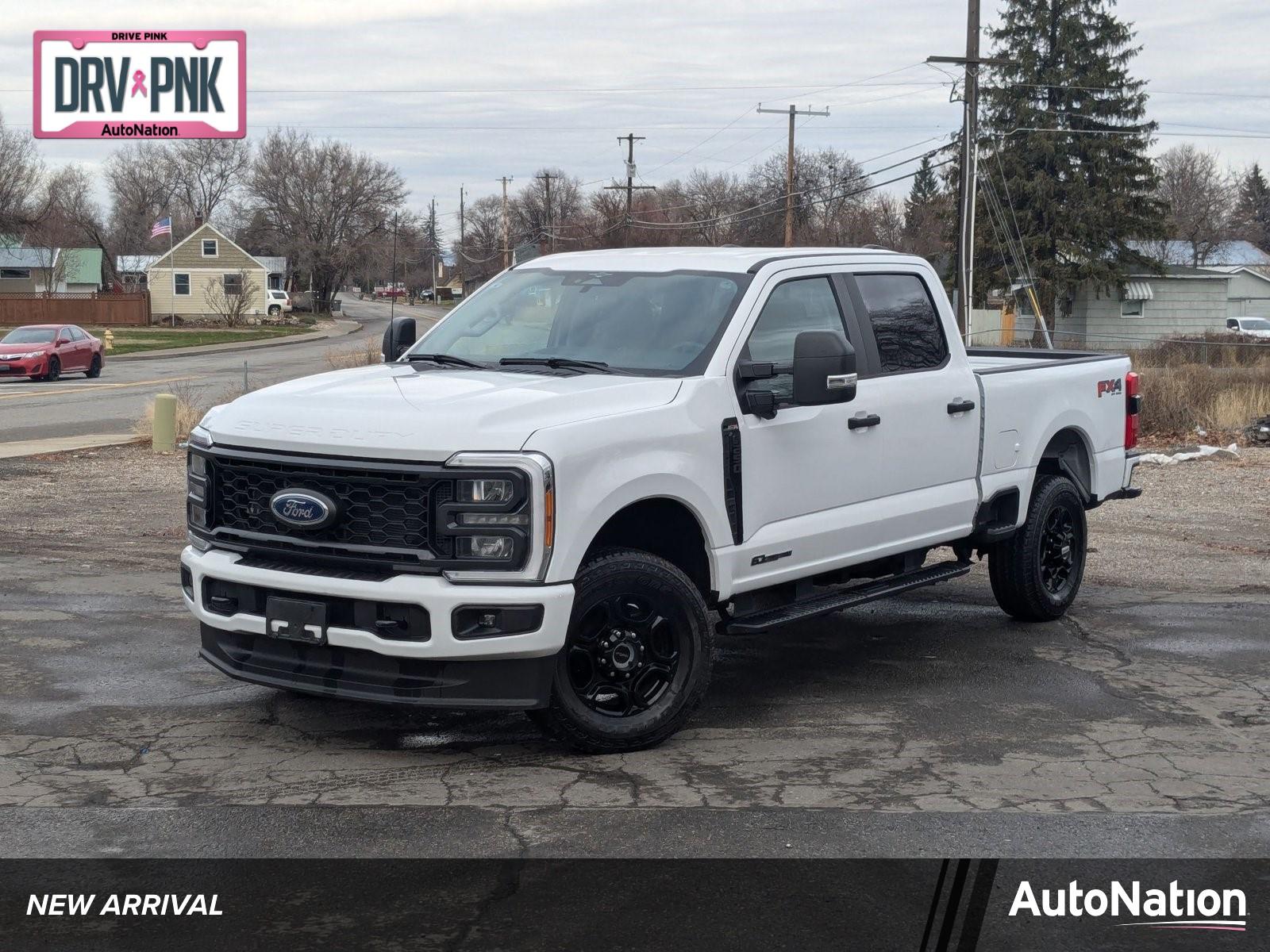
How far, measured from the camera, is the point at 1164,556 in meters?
11.4

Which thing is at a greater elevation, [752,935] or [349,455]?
[349,455]

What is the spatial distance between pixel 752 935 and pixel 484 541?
1942 mm

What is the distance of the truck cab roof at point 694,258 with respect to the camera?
709 centimetres

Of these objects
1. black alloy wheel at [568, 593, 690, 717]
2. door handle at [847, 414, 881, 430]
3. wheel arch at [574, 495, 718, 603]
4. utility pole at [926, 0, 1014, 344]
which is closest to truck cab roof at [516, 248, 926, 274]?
door handle at [847, 414, 881, 430]

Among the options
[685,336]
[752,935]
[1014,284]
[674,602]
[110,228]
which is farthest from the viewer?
[110,228]

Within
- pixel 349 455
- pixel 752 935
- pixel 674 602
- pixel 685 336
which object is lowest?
pixel 752 935

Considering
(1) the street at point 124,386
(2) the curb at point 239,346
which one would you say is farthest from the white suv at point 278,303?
(1) the street at point 124,386

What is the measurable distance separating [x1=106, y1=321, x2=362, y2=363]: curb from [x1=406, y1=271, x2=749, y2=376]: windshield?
42.2 m

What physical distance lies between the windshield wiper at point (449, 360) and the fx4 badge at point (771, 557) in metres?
1.53

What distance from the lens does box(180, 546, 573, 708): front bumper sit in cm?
552

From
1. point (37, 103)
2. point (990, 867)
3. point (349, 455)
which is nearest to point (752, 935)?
point (990, 867)

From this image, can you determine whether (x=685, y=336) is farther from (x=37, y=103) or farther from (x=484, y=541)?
(x=37, y=103)

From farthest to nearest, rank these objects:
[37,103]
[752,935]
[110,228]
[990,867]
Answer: [110,228] → [37,103] → [990,867] → [752,935]

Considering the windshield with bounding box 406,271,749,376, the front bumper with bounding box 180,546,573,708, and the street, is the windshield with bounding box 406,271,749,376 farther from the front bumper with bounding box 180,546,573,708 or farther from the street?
the street
